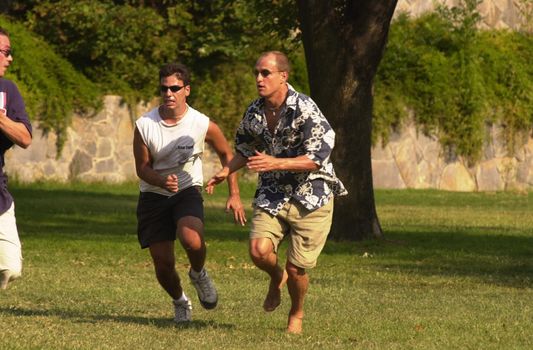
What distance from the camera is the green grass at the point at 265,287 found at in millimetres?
9836

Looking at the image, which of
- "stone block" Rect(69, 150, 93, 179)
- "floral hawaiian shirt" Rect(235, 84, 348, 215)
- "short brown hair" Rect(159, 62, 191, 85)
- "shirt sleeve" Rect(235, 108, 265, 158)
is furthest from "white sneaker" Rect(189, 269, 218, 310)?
"stone block" Rect(69, 150, 93, 179)

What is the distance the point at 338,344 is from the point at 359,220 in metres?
9.39

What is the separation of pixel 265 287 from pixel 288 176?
4360mm

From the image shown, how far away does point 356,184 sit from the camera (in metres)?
18.8

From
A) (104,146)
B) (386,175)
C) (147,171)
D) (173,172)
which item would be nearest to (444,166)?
(386,175)

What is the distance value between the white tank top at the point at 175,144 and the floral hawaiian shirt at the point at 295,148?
0.52m

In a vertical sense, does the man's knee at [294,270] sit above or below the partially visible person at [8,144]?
below

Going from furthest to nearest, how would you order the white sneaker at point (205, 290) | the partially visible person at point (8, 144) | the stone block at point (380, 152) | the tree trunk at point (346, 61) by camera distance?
the stone block at point (380, 152)
the tree trunk at point (346, 61)
the white sneaker at point (205, 290)
the partially visible person at point (8, 144)

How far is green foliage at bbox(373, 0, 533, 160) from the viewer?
30.4 m

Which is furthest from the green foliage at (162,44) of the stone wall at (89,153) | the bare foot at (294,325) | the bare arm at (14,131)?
A: the bare arm at (14,131)

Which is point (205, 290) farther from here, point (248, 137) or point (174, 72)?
point (174, 72)

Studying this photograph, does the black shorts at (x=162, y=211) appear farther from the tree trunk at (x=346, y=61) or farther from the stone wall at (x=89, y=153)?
the stone wall at (x=89, y=153)

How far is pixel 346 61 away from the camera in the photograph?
18406mm

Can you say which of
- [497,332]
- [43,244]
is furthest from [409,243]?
[497,332]
